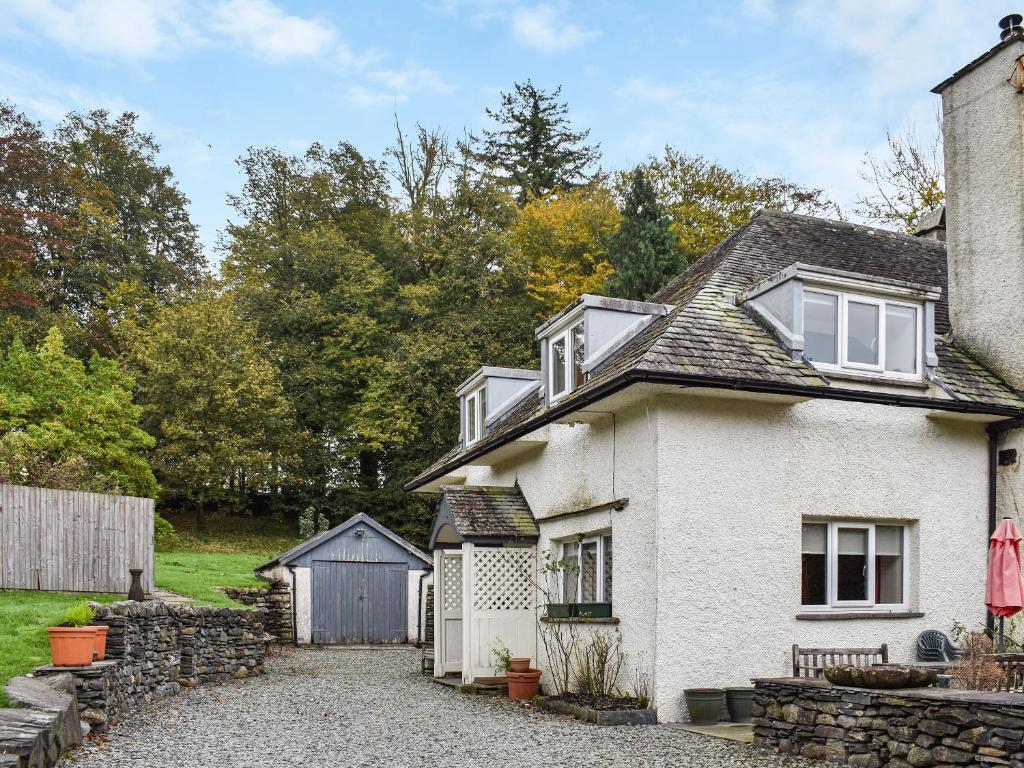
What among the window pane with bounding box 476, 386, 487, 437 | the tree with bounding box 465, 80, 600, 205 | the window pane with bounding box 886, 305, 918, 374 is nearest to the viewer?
the window pane with bounding box 886, 305, 918, 374

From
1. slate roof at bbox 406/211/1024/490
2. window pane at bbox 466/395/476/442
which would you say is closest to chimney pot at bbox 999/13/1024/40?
slate roof at bbox 406/211/1024/490

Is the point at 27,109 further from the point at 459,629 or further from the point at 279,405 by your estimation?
the point at 459,629

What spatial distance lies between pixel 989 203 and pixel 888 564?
18.1 feet

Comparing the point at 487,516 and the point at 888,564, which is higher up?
the point at 487,516

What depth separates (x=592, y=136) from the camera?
4516 centimetres

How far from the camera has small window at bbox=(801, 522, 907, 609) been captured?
12.6 m

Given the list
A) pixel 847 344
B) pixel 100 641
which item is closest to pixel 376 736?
pixel 100 641

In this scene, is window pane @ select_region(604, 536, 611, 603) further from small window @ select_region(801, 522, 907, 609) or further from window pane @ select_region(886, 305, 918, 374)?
window pane @ select_region(886, 305, 918, 374)

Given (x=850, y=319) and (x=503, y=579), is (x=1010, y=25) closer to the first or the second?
(x=850, y=319)

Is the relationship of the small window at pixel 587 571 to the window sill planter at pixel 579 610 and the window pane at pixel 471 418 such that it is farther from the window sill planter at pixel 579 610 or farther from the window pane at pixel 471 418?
the window pane at pixel 471 418

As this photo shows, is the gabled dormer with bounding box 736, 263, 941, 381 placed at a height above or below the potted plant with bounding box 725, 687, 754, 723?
above

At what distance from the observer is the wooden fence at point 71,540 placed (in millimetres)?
16000

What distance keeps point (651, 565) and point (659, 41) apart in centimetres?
684

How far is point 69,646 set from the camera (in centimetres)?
1050
